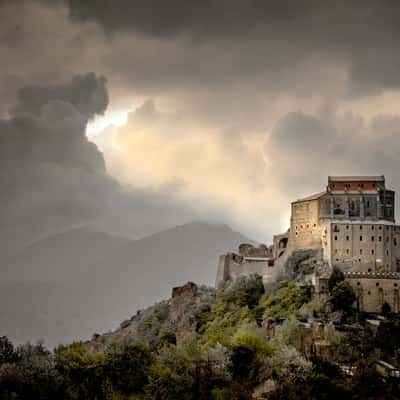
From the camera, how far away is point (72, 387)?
92875mm

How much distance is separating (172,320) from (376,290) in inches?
1046

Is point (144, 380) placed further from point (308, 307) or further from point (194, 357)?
point (308, 307)

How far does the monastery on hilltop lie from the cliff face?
13.4 ft

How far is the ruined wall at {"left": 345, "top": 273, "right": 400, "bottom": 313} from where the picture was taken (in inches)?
4173

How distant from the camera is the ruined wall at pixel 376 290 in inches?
4173

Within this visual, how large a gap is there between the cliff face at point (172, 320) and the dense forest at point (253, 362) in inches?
232

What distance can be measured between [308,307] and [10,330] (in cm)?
7793

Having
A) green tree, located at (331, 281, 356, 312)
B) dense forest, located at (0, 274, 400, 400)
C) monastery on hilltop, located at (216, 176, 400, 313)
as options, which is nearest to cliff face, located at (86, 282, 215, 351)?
monastery on hilltop, located at (216, 176, 400, 313)

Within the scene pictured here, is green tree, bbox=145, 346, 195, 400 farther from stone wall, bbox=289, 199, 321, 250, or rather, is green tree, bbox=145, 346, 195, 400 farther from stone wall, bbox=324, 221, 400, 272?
stone wall, bbox=289, 199, 321, 250

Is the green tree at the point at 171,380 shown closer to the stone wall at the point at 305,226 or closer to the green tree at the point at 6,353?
the green tree at the point at 6,353

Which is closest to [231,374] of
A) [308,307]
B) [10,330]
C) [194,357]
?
[194,357]

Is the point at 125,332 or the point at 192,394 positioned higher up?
the point at 125,332

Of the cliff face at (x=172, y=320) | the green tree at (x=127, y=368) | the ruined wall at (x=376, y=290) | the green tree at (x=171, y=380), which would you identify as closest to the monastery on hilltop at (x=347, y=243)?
the ruined wall at (x=376, y=290)

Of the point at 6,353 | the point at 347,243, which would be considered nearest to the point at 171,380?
the point at 6,353
